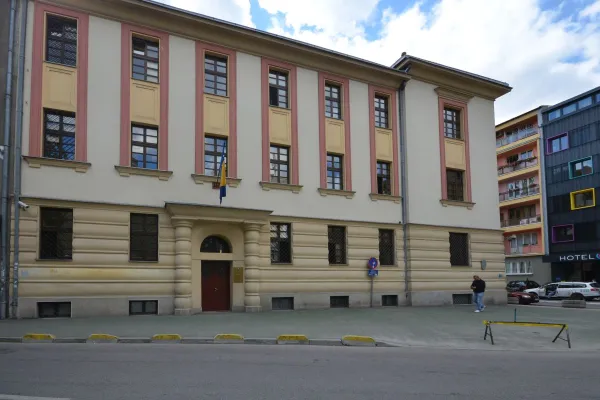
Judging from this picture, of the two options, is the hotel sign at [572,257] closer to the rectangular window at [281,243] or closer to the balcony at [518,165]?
the balcony at [518,165]

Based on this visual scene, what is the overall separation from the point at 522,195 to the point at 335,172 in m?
38.9

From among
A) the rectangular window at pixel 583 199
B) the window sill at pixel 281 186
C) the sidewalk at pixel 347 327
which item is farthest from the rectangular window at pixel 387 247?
the rectangular window at pixel 583 199

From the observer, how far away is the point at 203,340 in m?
13.4

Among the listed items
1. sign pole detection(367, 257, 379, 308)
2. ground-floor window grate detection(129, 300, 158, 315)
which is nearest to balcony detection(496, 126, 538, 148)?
sign pole detection(367, 257, 379, 308)

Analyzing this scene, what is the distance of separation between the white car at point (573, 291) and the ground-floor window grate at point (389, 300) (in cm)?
1782

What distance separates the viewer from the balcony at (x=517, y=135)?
56.5 meters

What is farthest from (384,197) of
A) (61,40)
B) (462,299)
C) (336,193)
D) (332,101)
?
(61,40)

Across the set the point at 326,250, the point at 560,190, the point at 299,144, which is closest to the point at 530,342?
the point at 326,250

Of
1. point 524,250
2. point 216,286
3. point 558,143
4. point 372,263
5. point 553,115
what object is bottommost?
point 216,286

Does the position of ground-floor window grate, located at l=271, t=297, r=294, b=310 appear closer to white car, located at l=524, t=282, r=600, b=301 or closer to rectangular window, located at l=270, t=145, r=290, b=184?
rectangular window, located at l=270, t=145, r=290, b=184

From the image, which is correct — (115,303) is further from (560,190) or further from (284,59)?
(560,190)

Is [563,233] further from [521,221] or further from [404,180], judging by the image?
[404,180]

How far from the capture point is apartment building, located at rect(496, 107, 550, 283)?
55.1 metres

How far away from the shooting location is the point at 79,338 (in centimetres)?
1327
